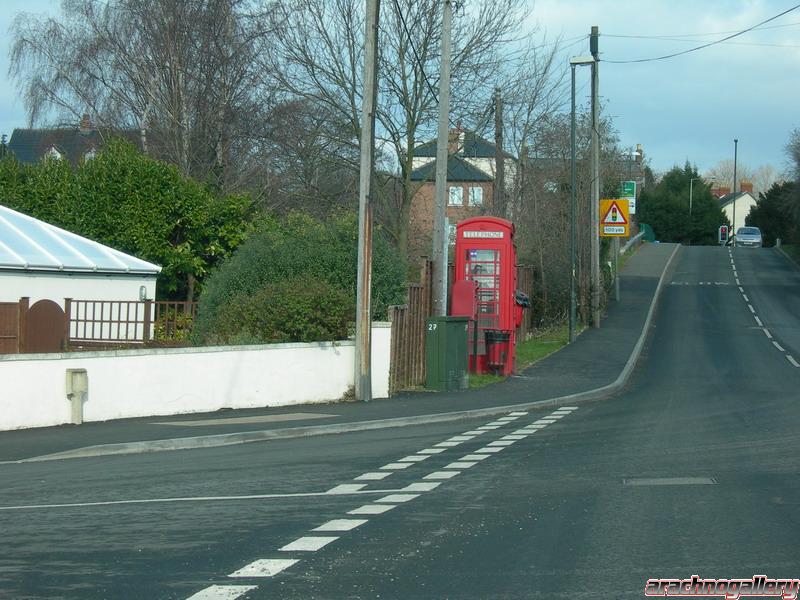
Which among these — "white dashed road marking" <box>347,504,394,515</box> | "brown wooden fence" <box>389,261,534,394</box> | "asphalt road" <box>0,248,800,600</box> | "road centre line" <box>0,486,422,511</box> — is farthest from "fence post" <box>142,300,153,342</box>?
"white dashed road marking" <box>347,504,394,515</box>

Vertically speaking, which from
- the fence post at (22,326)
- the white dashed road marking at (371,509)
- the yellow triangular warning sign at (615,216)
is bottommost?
the white dashed road marking at (371,509)

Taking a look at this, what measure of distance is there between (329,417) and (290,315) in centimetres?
329

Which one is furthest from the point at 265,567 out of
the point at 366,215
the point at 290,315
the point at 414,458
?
the point at 290,315

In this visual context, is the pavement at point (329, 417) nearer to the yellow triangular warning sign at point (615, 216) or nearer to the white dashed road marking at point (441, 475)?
the white dashed road marking at point (441, 475)

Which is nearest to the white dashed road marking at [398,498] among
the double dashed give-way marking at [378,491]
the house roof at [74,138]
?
the double dashed give-way marking at [378,491]

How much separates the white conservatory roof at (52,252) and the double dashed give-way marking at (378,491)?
14624mm

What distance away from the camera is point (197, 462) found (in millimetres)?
13062

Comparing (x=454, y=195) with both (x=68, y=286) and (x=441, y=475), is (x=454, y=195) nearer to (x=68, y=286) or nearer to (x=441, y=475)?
(x=68, y=286)

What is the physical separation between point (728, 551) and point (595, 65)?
1267 inches

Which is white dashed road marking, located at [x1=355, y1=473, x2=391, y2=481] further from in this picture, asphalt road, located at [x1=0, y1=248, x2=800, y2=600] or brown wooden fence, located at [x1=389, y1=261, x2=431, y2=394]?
brown wooden fence, located at [x1=389, y1=261, x2=431, y2=394]

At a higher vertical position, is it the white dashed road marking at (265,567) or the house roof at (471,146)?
the house roof at (471,146)

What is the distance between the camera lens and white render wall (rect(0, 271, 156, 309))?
27016 millimetres

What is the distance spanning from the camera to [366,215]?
19766 mm

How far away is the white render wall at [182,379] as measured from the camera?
54.1 feet
